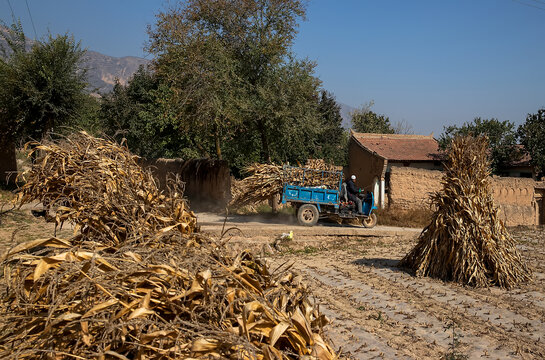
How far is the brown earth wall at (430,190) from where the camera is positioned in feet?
65.1

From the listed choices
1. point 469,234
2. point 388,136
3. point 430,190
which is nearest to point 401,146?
point 388,136

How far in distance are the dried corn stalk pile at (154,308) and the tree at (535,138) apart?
28210 mm

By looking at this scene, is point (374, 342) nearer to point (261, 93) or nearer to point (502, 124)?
point (261, 93)

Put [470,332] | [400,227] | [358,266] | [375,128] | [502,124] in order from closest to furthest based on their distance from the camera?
[470,332], [358,266], [400,227], [502,124], [375,128]

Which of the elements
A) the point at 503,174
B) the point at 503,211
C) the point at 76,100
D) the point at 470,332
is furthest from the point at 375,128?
the point at 470,332

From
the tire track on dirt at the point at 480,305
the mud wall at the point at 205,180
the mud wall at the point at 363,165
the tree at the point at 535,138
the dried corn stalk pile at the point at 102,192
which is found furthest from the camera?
the tree at the point at 535,138

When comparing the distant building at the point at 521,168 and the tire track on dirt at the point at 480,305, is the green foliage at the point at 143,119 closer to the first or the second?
the distant building at the point at 521,168

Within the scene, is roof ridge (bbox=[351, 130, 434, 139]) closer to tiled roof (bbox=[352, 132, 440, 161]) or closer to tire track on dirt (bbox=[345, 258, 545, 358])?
tiled roof (bbox=[352, 132, 440, 161])

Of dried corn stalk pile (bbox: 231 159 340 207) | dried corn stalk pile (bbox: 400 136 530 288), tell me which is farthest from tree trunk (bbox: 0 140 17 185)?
dried corn stalk pile (bbox: 400 136 530 288)

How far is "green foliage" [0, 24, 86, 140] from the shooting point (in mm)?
20344

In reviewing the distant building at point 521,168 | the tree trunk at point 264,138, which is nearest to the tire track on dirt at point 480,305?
the tree trunk at point 264,138

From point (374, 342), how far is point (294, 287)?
11.3 ft

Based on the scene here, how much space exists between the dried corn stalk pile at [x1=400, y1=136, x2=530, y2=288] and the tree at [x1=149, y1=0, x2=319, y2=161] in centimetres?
1076

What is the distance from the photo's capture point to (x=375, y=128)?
142 feet
